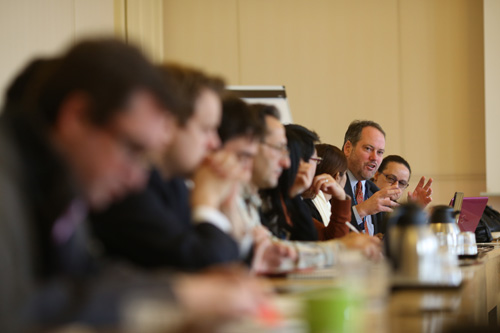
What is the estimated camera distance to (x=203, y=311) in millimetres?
1190

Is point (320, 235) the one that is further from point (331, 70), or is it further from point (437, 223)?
point (331, 70)

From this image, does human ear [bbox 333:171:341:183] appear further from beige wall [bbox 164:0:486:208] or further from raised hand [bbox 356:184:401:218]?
beige wall [bbox 164:0:486:208]

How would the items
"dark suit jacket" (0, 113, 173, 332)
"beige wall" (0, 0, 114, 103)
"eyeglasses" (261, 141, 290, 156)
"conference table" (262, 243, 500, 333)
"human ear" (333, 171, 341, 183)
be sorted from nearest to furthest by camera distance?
"dark suit jacket" (0, 113, 173, 332) → "conference table" (262, 243, 500, 333) → "eyeglasses" (261, 141, 290, 156) → "human ear" (333, 171, 341, 183) → "beige wall" (0, 0, 114, 103)

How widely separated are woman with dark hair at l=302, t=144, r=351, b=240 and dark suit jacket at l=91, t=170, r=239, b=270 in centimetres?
158

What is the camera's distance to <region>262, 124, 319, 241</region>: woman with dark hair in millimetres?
2979

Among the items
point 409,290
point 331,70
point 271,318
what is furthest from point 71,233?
point 331,70

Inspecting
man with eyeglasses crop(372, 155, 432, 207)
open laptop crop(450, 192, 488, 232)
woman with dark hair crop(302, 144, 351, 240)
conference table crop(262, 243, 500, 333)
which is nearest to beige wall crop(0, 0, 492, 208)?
man with eyeglasses crop(372, 155, 432, 207)

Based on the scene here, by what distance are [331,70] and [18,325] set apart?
22.7 ft

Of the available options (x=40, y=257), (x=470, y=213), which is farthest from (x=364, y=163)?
(x=40, y=257)

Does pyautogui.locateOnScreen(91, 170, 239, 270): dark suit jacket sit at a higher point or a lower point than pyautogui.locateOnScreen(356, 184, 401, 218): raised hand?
higher

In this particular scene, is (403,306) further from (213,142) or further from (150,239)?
(213,142)

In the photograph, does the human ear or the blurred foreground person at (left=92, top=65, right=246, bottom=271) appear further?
the human ear

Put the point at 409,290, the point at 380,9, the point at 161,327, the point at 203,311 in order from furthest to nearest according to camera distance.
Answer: the point at 380,9 < the point at 409,290 < the point at 203,311 < the point at 161,327

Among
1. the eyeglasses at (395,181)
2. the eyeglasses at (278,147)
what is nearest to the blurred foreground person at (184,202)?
the eyeglasses at (278,147)
